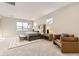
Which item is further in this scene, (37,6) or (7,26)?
(7,26)

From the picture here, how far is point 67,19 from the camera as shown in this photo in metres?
5.56

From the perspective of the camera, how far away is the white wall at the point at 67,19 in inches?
189

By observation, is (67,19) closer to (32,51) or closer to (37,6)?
(37,6)

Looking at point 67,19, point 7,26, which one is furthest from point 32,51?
point 7,26

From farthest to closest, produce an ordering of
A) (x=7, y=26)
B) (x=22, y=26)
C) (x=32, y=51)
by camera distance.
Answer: (x=22, y=26) → (x=7, y=26) → (x=32, y=51)

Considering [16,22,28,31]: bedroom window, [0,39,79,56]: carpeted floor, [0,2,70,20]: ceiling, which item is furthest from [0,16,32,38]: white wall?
[0,39,79,56]: carpeted floor

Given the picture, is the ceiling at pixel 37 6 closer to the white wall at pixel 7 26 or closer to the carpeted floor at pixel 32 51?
the carpeted floor at pixel 32 51

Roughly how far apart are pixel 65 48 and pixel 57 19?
11.9 feet

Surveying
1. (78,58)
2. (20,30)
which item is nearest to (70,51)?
(78,58)

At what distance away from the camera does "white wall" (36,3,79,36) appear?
4793 mm

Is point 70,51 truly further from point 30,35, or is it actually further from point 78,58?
point 30,35

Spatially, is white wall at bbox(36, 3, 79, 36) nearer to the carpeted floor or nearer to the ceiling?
the ceiling

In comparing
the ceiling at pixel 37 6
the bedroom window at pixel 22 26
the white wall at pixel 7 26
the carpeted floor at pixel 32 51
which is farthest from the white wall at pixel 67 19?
the bedroom window at pixel 22 26

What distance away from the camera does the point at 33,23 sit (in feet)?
42.3
